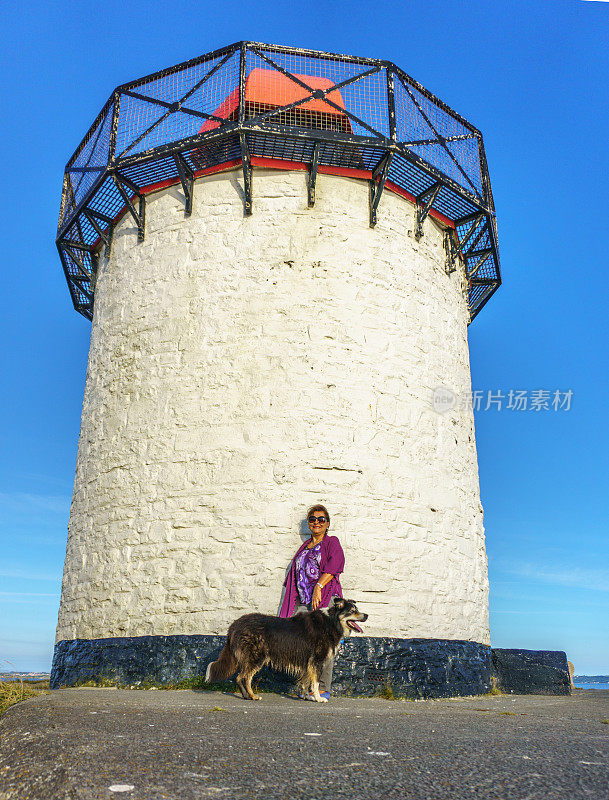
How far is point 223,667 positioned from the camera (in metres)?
6.18

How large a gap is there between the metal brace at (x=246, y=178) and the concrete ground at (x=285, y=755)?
6.50 m

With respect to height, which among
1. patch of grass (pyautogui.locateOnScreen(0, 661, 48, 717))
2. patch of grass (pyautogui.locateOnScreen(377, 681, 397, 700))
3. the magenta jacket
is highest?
the magenta jacket

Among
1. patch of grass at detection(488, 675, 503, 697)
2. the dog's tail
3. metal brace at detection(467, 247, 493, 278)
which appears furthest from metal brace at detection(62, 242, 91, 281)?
patch of grass at detection(488, 675, 503, 697)

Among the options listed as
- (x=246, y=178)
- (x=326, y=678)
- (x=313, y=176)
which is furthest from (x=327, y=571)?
(x=246, y=178)

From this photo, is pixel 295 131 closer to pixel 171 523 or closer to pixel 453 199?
pixel 453 199

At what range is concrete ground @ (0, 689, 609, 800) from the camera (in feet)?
8.38

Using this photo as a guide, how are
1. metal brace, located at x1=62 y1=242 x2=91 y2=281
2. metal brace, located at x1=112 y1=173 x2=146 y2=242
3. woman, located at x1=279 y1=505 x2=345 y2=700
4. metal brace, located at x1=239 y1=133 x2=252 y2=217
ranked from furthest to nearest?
metal brace, located at x1=62 y1=242 x2=91 y2=281, metal brace, located at x1=112 y1=173 x2=146 y2=242, metal brace, located at x1=239 y1=133 x2=252 y2=217, woman, located at x1=279 y1=505 x2=345 y2=700

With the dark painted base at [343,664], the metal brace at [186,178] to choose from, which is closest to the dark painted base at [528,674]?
the dark painted base at [343,664]

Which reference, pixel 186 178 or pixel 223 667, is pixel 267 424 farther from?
pixel 186 178

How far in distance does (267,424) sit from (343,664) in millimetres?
2931

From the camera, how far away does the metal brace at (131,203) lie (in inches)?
373

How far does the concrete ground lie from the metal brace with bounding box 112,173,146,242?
6838 millimetres

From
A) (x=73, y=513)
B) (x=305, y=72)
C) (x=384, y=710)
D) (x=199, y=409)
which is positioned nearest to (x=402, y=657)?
(x=384, y=710)

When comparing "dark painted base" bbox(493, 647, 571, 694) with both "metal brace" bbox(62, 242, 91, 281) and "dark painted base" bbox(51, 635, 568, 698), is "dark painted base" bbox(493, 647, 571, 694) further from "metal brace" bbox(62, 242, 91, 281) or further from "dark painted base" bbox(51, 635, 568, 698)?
"metal brace" bbox(62, 242, 91, 281)
